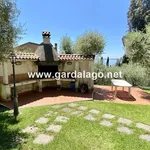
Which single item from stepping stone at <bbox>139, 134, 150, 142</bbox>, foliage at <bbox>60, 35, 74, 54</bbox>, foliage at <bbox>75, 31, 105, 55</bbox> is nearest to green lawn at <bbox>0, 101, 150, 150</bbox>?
stepping stone at <bbox>139, 134, 150, 142</bbox>

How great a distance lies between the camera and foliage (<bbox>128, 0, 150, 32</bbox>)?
27.7 meters

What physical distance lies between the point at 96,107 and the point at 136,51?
19.6 ft

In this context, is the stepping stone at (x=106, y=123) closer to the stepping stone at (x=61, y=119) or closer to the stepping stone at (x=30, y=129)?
the stepping stone at (x=61, y=119)

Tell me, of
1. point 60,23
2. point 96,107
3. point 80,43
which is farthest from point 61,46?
point 96,107

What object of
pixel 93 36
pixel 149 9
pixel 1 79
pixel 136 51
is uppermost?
pixel 149 9

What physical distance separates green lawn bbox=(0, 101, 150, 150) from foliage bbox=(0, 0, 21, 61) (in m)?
A: 2.95

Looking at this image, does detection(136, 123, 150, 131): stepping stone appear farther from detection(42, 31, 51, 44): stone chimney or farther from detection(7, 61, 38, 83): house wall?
detection(42, 31, 51, 44): stone chimney

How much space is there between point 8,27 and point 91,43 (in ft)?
28.2

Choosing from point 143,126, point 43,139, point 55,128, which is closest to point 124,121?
point 143,126

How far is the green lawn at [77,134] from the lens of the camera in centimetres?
486

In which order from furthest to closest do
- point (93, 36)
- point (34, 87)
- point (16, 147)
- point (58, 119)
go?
point (93, 36) < point (34, 87) < point (58, 119) < point (16, 147)

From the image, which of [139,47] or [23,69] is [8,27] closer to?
[23,69]

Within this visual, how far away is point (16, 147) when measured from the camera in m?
4.79

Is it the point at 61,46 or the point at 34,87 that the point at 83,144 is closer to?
the point at 34,87
